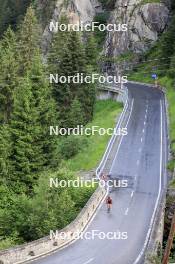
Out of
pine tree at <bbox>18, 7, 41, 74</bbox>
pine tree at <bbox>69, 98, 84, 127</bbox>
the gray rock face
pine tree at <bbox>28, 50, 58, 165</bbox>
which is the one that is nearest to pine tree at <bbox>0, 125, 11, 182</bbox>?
pine tree at <bbox>28, 50, 58, 165</bbox>

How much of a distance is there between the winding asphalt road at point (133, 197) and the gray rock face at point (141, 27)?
36.6 metres

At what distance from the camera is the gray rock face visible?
9919cm

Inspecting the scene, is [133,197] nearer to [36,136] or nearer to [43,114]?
[36,136]

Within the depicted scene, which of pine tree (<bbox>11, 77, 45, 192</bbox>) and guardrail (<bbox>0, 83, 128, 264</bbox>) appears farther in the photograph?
pine tree (<bbox>11, 77, 45, 192</bbox>)

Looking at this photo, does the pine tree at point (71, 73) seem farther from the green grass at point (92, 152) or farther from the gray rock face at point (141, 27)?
the gray rock face at point (141, 27)

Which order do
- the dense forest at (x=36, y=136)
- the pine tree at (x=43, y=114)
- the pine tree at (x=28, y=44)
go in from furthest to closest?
1. the pine tree at (x=28, y=44)
2. the pine tree at (x=43, y=114)
3. the dense forest at (x=36, y=136)

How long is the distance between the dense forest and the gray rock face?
28.0m

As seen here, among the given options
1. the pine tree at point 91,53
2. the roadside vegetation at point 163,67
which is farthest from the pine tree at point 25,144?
the pine tree at point 91,53

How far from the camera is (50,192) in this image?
104ft

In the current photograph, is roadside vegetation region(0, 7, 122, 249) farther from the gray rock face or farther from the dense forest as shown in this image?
the gray rock face

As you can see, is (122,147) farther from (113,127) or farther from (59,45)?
(59,45)

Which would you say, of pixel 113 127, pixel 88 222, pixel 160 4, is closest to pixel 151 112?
pixel 113 127

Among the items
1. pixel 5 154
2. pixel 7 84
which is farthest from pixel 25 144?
pixel 7 84

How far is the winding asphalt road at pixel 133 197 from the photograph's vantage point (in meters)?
27.3
